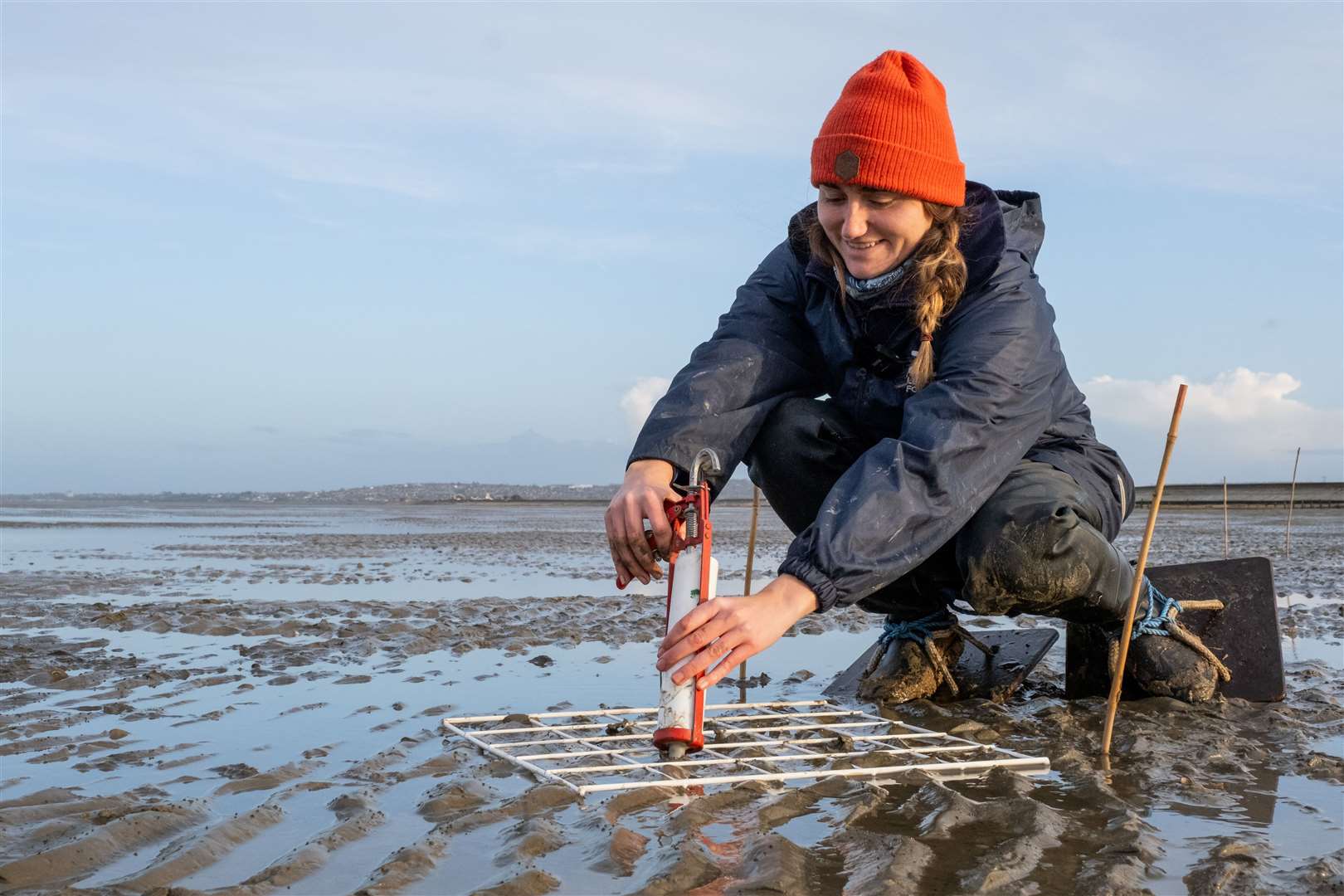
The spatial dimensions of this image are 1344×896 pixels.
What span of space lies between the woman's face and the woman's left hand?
1.27m

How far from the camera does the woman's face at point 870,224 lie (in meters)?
3.28

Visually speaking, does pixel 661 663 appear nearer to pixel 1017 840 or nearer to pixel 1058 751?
pixel 1017 840

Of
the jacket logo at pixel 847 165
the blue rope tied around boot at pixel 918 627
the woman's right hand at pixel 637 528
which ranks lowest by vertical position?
the blue rope tied around boot at pixel 918 627

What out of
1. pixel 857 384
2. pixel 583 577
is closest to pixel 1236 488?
pixel 583 577

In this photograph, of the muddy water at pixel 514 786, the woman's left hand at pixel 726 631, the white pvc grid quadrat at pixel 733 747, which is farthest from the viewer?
the white pvc grid quadrat at pixel 733 747

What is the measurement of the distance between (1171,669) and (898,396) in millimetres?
1352

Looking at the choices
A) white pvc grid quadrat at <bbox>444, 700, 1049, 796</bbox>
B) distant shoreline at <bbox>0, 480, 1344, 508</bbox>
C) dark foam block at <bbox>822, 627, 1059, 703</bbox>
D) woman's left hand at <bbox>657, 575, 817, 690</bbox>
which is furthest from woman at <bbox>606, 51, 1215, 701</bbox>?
distant shoreline at <bbox>0, 480, 1344, 508</bbox>

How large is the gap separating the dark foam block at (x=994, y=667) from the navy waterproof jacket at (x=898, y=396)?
614mm

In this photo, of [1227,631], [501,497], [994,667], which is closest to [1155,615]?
[1227,631]

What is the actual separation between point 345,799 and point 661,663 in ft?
2.71

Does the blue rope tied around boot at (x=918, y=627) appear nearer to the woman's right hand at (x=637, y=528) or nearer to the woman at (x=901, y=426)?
the woman at (x=901, y=426)

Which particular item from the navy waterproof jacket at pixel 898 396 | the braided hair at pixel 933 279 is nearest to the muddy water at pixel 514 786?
the navy waterproof jacket at pixel 898 396

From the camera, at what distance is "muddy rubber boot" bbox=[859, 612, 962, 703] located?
13.1 ft

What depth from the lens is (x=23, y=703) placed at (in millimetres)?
3879
